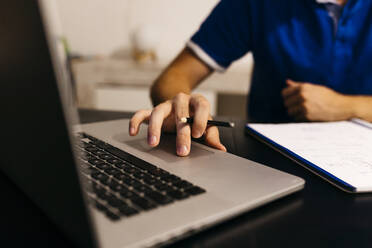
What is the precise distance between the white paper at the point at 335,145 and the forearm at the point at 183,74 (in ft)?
1.20

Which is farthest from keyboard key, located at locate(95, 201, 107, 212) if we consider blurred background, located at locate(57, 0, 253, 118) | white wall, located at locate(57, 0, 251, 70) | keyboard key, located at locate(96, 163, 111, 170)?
white wall, located at locate(57, 0, 251, 70)

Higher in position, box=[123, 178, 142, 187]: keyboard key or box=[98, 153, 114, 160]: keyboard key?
box=[123, 178, 142, 187]: keyboard key

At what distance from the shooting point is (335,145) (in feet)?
1.99

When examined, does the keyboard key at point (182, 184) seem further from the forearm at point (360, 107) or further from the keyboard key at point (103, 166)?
the forearm at point (360, 107)

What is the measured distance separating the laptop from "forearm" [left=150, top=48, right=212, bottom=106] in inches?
19.7

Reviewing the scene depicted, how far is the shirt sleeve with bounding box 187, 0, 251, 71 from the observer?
43.6 inches

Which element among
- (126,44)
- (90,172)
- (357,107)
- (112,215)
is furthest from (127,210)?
(126,44)

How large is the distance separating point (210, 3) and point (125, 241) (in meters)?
2.34

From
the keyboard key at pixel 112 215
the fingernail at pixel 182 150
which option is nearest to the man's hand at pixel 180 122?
the fingernail at pixel 182 150

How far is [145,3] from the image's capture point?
2457 millimetres

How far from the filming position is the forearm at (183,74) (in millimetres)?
1007

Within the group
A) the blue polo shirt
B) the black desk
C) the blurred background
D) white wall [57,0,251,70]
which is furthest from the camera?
white wall [57,0,251,70]

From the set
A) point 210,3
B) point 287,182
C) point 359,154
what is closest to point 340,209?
point 287,182

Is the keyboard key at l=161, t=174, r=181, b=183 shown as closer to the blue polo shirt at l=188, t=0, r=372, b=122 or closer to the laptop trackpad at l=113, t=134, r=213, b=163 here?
the laptop trackpad at l=113, t=134, r=213, b=163
